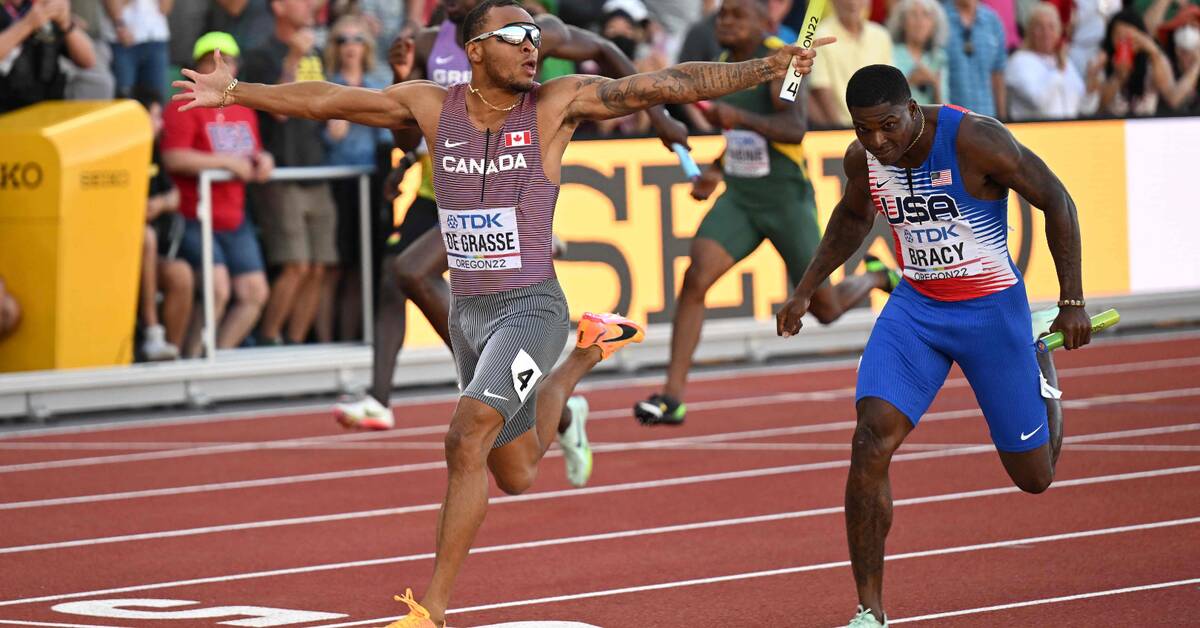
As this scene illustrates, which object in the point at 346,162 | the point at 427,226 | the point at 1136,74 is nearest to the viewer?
the point at 427,226

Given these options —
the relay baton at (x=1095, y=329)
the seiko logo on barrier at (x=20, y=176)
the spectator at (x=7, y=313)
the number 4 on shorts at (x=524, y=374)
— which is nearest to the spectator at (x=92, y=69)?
the seiko logo on barrier at (x=20, y=176)

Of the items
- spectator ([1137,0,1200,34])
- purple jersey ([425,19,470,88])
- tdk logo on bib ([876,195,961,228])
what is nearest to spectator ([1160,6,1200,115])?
spectator ([1137,0,1200,34])

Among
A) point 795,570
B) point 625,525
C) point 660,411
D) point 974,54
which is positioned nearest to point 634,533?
point 625,525

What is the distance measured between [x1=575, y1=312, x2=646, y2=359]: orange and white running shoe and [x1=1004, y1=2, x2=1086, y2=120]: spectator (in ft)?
36.1

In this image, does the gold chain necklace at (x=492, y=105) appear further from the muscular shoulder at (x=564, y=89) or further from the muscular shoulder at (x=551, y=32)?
the muscular shoulder at (x=551, y=32)

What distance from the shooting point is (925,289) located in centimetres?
722

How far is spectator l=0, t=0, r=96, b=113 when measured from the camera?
13523mm

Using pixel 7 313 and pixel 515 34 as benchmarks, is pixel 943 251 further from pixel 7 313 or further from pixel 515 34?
pixel 7 313

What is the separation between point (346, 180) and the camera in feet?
50.4

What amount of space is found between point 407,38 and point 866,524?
556cm

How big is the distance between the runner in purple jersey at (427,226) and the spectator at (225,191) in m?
2.92

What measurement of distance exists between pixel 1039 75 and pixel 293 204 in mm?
7556

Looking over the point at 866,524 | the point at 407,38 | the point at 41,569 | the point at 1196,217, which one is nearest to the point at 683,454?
the point at 407,38

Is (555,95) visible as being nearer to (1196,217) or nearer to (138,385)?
(138,385)
